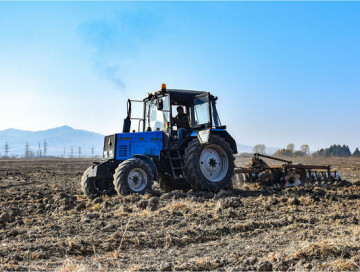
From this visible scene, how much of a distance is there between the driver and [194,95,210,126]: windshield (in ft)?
0.93

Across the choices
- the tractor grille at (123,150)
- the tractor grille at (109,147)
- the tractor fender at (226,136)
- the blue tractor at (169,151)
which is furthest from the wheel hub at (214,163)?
the tractor grille at (109,147)

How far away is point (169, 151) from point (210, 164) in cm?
119

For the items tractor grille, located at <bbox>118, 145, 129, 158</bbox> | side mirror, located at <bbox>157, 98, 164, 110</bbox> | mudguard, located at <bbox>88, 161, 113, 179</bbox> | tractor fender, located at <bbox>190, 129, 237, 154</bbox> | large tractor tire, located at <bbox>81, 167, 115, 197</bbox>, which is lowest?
large tractor tire, located at <bbox>81, 167, 115, 197</bbox>

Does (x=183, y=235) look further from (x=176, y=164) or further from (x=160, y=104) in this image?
(x=160, y=104)

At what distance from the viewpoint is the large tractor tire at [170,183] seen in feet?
35.9

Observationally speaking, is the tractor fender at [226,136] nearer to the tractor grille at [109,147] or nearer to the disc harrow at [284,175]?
the disc harrow at [284,175]

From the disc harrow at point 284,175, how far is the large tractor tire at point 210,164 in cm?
111

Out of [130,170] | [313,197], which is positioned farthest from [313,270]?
[130,170]

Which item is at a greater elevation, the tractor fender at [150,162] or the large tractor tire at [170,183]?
the tractor fender at [150,162]

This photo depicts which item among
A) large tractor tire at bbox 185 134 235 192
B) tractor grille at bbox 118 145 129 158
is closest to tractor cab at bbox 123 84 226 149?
large tractor tire at bbox 185 134 235 192

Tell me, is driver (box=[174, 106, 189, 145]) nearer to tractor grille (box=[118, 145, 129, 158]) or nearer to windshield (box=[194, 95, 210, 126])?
windshield (box=[194, 95, 210, 126])

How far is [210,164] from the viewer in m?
10.5

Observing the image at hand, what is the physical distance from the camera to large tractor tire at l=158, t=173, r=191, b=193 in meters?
11.0

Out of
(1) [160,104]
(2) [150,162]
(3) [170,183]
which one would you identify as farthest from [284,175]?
(1) [160,104]
